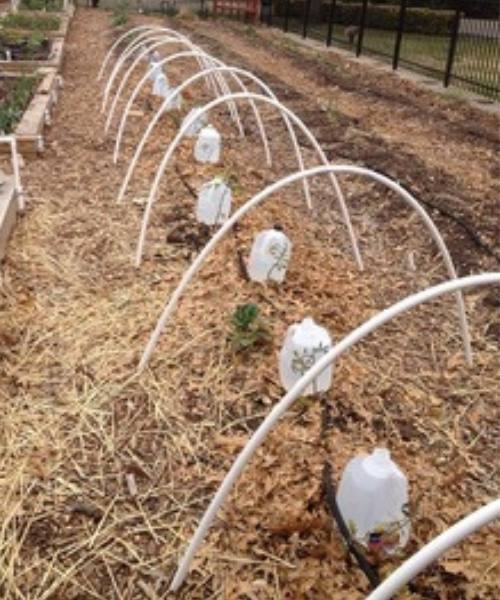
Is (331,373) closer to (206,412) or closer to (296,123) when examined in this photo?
(206,412)

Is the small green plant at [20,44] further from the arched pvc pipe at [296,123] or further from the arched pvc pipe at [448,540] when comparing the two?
the arched pvc pipe at [448,540]

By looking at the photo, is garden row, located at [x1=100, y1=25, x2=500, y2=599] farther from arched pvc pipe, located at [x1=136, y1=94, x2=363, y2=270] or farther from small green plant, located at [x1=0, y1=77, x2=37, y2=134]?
small green plant, located at [x1=0, y1=77, x2=37, y2=134]

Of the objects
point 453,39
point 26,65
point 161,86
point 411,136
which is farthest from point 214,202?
Result: point 453,39

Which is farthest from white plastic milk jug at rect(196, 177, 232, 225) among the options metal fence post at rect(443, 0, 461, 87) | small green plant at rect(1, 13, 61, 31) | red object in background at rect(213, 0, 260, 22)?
red object in background at rect(213, 0, 260, 22)

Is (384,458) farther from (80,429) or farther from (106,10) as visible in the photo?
(106,10)

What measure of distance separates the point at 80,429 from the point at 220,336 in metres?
0.87

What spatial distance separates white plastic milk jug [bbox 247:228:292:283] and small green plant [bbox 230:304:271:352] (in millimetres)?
488

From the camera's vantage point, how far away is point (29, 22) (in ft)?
45.3

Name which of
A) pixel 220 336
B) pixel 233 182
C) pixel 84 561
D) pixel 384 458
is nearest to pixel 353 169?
pixel 220 336

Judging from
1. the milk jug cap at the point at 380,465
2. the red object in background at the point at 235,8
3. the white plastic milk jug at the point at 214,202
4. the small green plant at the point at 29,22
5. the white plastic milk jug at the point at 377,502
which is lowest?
the white plastic milk jug at the point at 377,502

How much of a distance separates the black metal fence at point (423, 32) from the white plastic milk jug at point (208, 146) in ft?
22.2

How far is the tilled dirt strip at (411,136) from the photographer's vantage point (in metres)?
5.36

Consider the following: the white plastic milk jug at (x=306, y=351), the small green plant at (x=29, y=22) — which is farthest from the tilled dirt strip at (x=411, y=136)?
the small green plant at (x=29, y=22)

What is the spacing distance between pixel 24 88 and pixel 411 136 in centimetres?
459
